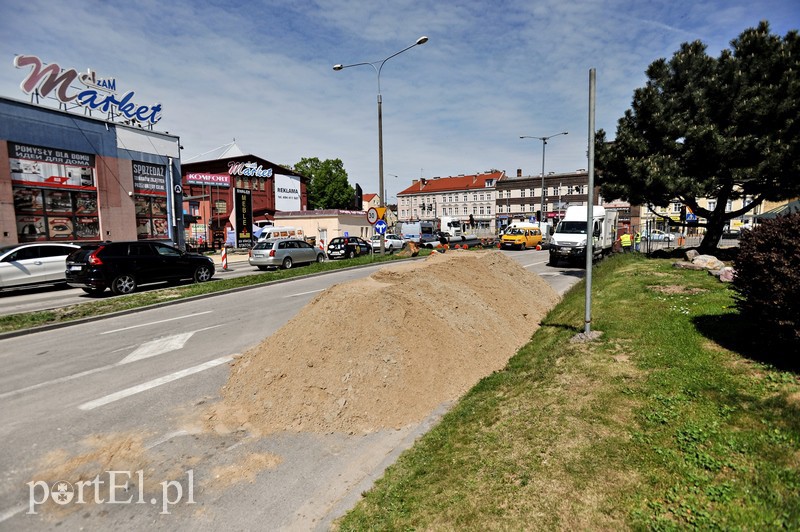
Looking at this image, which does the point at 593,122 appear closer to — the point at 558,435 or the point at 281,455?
the point at 558,435

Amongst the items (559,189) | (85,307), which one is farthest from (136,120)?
(559,189)

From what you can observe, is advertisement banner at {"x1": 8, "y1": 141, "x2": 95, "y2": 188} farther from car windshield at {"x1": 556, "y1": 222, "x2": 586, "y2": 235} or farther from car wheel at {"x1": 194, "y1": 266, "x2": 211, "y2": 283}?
car windshield at {"x1": 556, "y1": 222, "x2": 586, "y2": 235}

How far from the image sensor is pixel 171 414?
5426mm

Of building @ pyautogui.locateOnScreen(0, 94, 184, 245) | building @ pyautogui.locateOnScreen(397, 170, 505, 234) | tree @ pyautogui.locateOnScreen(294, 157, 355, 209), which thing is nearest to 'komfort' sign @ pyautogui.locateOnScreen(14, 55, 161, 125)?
building @ pyautogui.locateOnScreen(0, 94, 184, 245)

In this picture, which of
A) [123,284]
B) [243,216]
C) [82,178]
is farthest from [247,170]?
[123,284]

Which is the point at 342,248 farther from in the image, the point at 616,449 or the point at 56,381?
the point at 616,449

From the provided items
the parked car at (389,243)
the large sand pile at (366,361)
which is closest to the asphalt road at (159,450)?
the large sand pile at (366,361)

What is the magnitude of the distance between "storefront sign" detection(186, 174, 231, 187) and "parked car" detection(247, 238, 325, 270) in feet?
96.5

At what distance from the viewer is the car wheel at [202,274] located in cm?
1734

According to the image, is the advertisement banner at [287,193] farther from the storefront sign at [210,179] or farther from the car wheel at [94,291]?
the car wheel at [94,291]

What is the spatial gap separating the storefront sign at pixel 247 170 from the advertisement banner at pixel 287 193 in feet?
7.51

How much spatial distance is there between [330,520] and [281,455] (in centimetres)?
129
